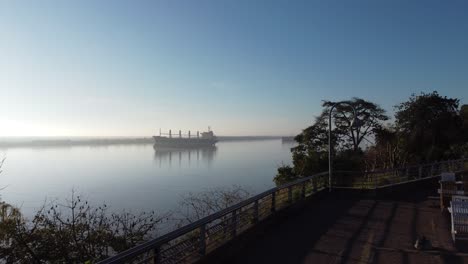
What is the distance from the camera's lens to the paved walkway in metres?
5.91

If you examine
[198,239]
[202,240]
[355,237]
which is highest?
[202,240]

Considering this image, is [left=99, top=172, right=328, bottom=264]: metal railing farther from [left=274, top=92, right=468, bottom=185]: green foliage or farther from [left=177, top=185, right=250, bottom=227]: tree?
[left=274, top=92, right=468, bottom=185]: green foliage

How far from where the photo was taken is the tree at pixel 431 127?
90.3 ft

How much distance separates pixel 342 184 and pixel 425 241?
394 inches

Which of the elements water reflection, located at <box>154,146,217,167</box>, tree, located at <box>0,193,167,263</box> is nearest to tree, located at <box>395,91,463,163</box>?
tree, located at <box>0,193,167,263</box>

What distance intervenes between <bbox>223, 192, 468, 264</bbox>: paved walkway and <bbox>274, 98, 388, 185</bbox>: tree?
13750 millimetres

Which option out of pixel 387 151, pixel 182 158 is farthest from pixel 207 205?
pixel 182 158

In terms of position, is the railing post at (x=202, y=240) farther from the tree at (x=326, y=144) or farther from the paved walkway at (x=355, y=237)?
the tree at (x=326, y=144)

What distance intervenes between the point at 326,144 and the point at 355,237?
25633 millimetres

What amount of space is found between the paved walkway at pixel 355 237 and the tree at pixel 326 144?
1375 centimetres

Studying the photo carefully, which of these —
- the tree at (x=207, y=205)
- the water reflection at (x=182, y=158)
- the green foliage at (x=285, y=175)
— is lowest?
the water reflection at (x=182, y=158)

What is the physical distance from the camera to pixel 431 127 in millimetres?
27844

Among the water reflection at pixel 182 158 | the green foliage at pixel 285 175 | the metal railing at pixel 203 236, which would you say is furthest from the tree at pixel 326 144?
the water reflection at pixel 182 158

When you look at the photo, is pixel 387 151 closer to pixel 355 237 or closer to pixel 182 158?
pixel 355 237
